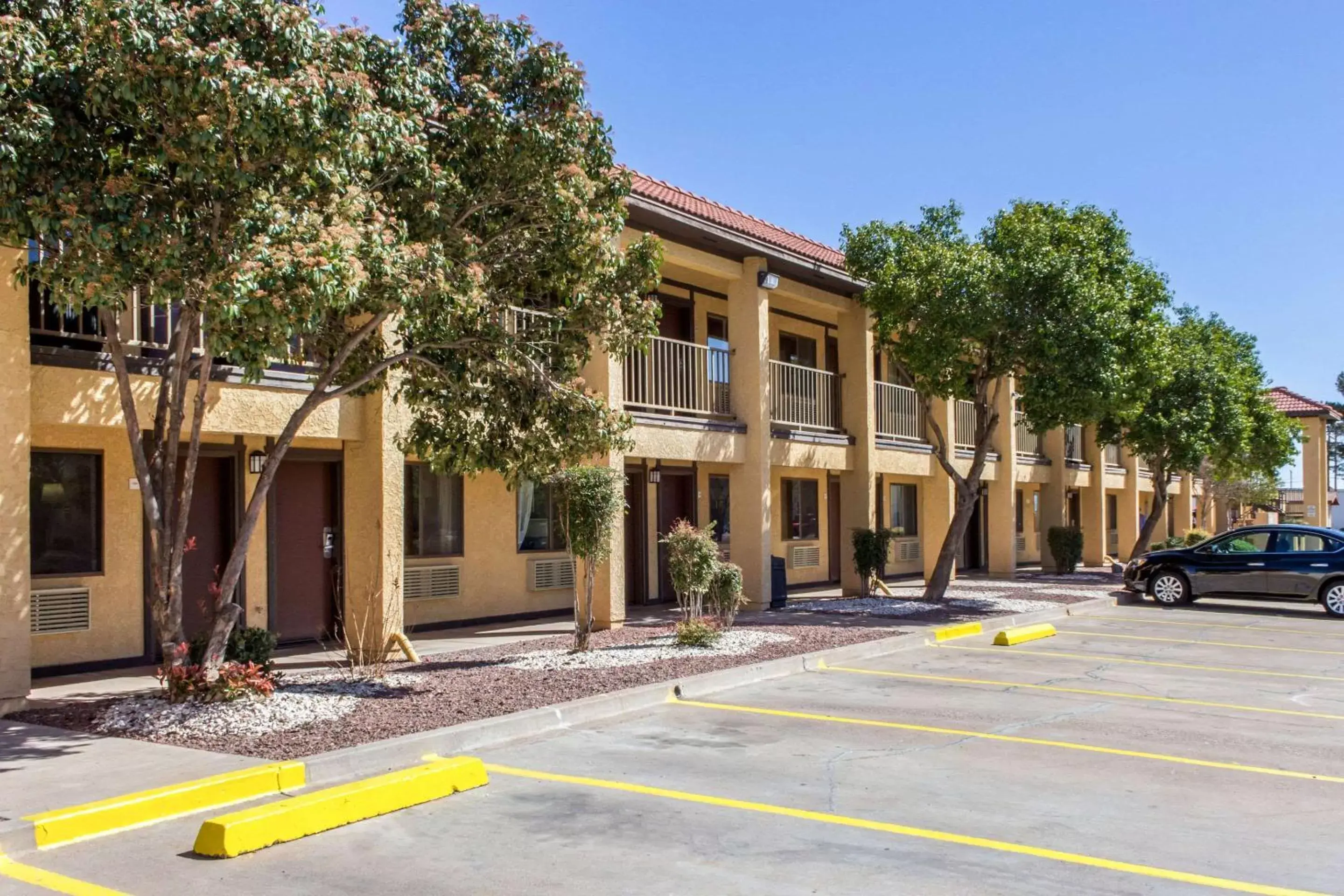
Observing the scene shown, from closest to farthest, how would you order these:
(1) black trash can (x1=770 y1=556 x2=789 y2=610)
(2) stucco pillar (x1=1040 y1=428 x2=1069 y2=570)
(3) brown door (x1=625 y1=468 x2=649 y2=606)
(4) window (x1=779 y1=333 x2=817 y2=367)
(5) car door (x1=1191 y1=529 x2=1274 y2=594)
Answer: (1) black trash can (x1=770 y1=556 x2=789 y2=610), (3) brown door (x1=625 y1=468 x2=649 y2=606), (5) car door (x1=1191 y1=529 x2=1274 y2=594), (4) window (x1=779 y1=333 x2=817 y2=367), (2) stucco pillar (x1=1040 y1=428 x2=1069 y2=570)

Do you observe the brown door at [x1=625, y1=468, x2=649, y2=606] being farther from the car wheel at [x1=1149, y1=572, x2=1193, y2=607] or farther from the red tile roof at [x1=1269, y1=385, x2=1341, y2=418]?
the red tile roof at [x1=1269, y1=385, x2=1341, y2=418]

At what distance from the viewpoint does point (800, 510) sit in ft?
79.2

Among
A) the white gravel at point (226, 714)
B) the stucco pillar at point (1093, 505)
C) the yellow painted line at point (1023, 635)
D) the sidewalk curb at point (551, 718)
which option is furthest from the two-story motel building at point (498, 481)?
the stucco pillar at point (1093, 505)

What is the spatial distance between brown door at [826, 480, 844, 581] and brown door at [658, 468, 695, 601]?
5018 millimetres

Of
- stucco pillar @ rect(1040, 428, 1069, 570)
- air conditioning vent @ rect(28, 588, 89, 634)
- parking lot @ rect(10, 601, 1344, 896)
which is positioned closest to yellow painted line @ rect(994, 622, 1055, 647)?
parking lot @ rect(10, 601, 1344, 896)

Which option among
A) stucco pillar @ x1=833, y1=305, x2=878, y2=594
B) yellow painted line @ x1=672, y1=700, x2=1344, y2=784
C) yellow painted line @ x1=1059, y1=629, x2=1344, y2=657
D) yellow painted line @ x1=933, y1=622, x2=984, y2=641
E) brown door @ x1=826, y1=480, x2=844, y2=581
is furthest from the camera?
brown door @ x1=826, y1=480, x2=844, y2=581

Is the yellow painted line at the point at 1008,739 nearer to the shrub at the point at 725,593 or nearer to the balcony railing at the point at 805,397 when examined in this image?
the shrub at the point at 725,593

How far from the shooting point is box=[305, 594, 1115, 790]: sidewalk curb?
26.2ft

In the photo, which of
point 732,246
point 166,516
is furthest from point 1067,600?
point 166,516

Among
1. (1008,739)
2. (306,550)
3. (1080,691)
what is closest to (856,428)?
(1080,691)

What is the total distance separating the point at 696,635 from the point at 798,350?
1116cm

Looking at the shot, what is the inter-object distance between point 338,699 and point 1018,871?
20.7ft

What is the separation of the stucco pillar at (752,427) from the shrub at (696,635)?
4874 millimetres

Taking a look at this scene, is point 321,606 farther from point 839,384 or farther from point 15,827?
point 839,384
